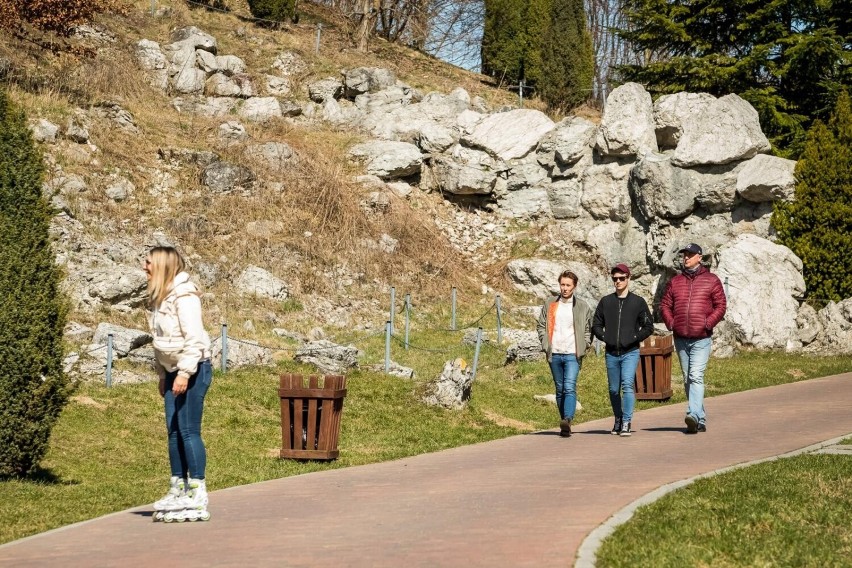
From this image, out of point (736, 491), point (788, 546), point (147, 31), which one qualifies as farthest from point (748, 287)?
point (147, 31)

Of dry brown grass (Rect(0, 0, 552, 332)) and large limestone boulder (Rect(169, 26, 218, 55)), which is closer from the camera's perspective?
dry brown grass (Rect(0, 0, 552, 332))

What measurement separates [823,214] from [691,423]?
15579mm

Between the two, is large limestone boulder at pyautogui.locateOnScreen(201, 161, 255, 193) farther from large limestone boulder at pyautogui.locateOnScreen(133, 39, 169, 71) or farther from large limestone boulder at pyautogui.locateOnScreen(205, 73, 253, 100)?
large limestone boulder at pyautogui.locateOnScreen(133, 39, 169, 71)

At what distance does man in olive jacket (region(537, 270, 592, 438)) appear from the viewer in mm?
12953

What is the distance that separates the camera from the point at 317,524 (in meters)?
7.94

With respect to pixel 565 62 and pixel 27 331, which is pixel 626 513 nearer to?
pixel 27 331

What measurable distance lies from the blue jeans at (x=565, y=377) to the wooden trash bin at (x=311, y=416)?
2712 mm

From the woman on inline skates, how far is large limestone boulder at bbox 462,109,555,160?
25239 millimetres

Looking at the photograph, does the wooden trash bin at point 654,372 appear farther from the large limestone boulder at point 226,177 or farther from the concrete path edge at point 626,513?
the large limestone boulder at point 226,177

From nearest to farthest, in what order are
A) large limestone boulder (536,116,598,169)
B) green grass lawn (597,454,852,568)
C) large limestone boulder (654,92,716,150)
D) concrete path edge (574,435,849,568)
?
concrete path edge (574,435,849,568)
green grass lawn (597,454,852,568)
large limestone boulder (654,92,716,150)
large limestone boulder (536,116,598,169)

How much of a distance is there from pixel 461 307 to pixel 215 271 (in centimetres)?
653

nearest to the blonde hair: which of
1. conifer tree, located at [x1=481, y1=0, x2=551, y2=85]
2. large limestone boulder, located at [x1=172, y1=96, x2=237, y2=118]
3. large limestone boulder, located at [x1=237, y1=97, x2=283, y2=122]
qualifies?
large limestone boulder, located at [x1=172, y1=96, x2=237, y2=118]

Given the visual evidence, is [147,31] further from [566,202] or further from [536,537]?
[536,537]

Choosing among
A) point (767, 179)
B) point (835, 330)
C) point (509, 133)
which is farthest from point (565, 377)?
point (509, 133)
